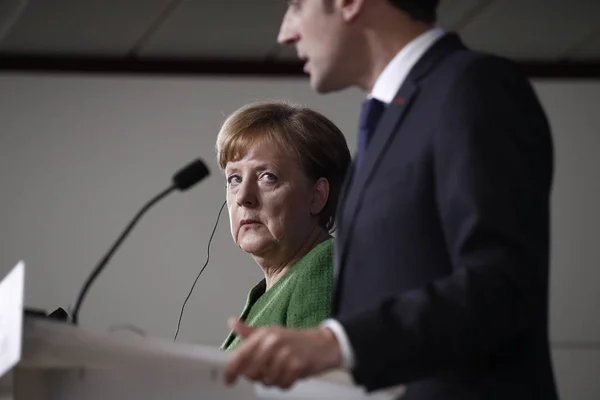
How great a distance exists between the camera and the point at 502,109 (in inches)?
49.8

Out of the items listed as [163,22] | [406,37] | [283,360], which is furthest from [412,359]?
[163,22]

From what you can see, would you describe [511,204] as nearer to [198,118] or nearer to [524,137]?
[524,137]

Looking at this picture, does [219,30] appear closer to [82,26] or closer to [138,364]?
[82,26]

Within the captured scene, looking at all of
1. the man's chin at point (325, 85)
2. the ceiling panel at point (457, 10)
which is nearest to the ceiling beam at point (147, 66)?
the ceiling panel at point (457, 10)

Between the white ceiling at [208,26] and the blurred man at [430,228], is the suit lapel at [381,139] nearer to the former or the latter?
the blurred man at [430,228]

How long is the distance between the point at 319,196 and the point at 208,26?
2.67m

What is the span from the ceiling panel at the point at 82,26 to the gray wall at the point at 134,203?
0.62 ft

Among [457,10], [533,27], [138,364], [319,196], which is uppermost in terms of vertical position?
[138,364]

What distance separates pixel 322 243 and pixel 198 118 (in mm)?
3069

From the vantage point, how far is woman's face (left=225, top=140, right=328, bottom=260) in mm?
2520

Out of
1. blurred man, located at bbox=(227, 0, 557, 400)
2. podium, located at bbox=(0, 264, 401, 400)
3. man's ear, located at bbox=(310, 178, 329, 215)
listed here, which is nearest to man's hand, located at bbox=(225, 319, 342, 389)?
blurred man, located at bbox=(227, 0, 557, 400)

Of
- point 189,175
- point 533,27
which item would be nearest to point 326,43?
point 189,175

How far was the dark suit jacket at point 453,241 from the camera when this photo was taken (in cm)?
117

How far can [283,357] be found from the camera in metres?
1.13
